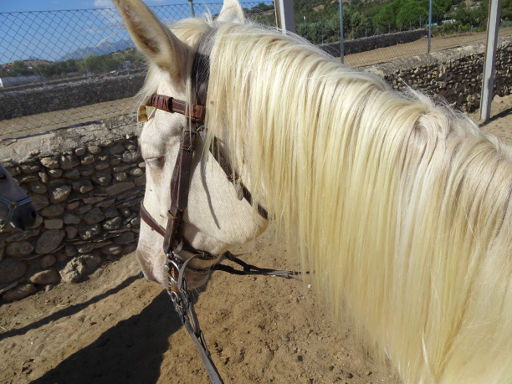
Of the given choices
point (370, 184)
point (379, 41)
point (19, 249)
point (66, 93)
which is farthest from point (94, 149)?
point (379, 41)

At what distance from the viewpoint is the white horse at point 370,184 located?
2.15 feet

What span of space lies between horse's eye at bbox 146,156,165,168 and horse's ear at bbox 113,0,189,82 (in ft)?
1.03

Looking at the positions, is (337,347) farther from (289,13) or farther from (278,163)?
(289,13)

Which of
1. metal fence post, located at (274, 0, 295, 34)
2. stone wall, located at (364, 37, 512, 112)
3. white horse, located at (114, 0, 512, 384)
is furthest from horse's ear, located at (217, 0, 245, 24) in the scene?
stone wall, located at (364, 37, 512, 112)

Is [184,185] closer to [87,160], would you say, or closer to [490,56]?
[87,160]

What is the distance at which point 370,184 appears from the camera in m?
0.73

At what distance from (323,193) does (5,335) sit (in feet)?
11.4

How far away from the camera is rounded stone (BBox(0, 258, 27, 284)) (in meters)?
3.07

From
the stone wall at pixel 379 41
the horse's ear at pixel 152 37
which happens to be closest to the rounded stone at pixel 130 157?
the horse's ear at pixel 152 37

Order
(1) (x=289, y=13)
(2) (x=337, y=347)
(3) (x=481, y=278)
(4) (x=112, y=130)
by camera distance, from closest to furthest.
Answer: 1. (3) (x=481, y=278)
2. (2) (x=337, y=347)
3. (1) (x=289, y=13)
4. (4) (x=112, y=130)

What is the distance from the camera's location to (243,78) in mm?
877

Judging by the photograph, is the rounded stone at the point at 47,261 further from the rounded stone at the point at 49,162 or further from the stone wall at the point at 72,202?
the rounded stone at the point at 49,162

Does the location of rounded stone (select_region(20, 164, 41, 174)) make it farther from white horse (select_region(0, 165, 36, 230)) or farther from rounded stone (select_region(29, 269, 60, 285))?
rounded stone (select_region(29, 269, 60, 285))

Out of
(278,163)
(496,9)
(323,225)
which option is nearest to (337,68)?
(278,163)
